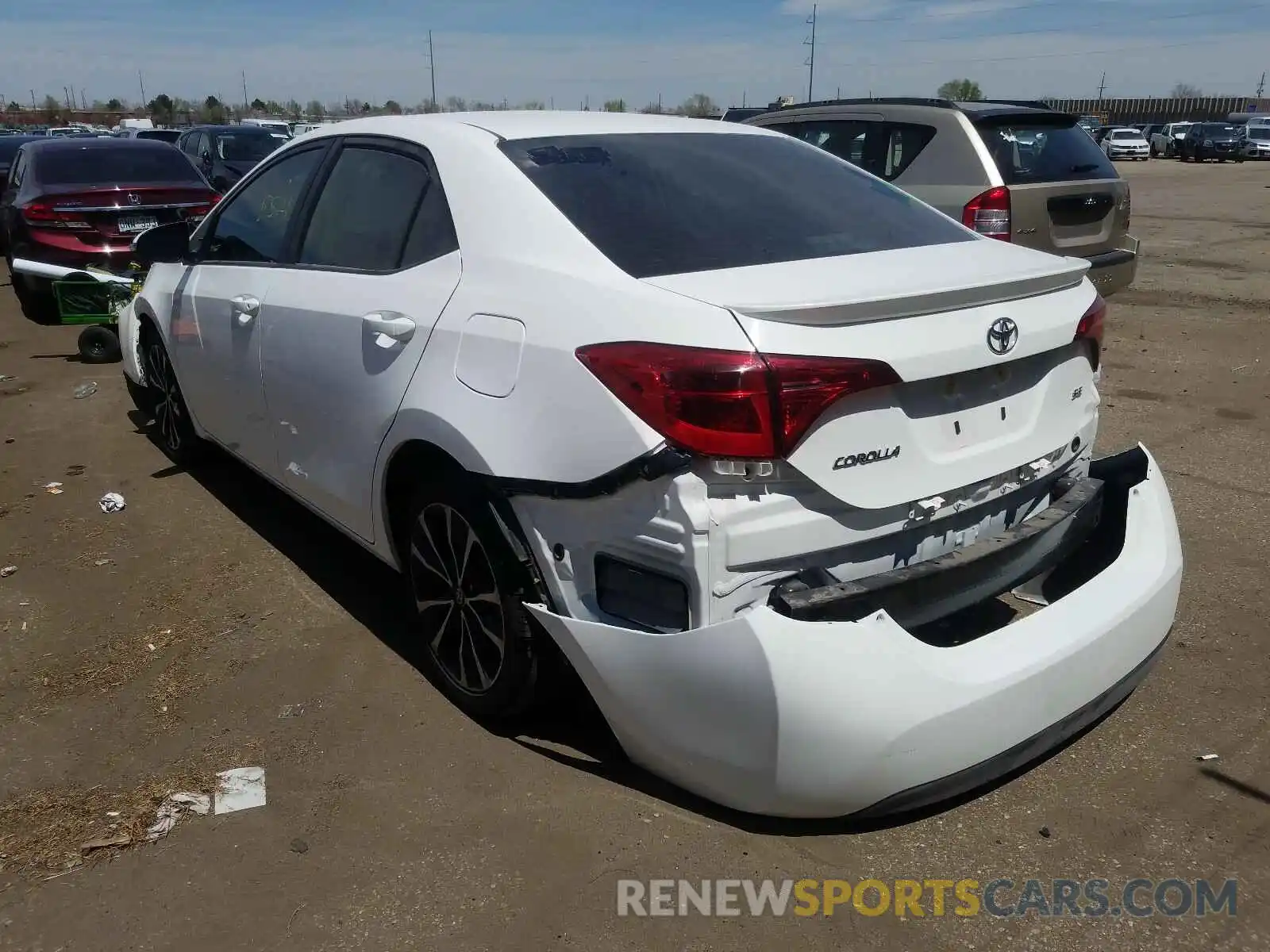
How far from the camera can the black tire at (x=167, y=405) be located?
521 cm

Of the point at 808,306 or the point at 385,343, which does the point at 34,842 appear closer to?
the point at 385,343

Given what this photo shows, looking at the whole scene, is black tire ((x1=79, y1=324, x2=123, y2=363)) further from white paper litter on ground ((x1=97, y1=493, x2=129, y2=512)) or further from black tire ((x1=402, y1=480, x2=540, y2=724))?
black tire ((x1=402, y1=480, x2=540, y2=724))

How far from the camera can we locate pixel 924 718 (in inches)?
89.5

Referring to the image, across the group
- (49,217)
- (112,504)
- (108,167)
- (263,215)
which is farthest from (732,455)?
(108,167)

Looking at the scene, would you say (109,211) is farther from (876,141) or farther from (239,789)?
(239,789)

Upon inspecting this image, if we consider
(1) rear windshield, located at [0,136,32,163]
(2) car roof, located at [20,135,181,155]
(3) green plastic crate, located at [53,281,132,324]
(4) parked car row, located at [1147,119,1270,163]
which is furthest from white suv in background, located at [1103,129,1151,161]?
(3) green plastic crate, located at [53,281,132,324]

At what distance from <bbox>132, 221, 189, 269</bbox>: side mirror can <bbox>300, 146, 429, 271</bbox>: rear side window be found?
130 centimetres

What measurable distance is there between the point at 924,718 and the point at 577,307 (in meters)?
1.23

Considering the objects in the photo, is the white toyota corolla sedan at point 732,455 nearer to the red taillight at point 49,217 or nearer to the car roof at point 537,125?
the car roof at point 537,125

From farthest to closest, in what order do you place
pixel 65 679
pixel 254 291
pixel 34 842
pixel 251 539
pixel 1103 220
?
pixel 1103 220
pixel 251 539
pixel 254 291
pixel 65 679
pixel 34 842

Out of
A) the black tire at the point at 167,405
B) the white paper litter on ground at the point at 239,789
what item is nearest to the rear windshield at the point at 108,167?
the black tire at the point at 167,405

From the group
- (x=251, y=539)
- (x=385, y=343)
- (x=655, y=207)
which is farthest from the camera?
(x=251, y=539)

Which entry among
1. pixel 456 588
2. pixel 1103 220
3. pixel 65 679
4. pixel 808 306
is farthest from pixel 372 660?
pixel 1103 220

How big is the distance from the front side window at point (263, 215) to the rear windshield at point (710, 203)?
1.24 m
